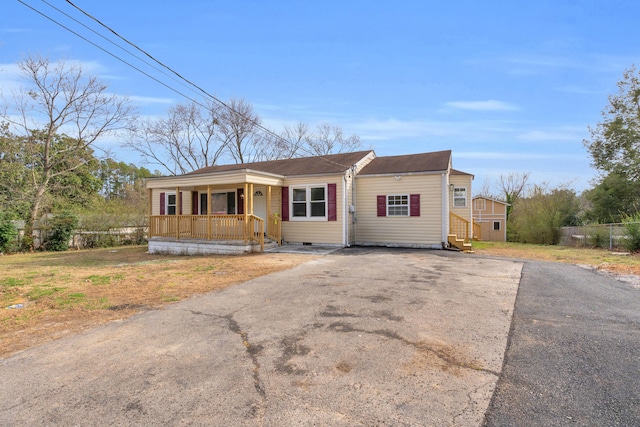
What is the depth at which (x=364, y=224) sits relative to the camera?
14.1 m

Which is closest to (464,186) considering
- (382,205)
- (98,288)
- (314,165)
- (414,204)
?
(414,204)

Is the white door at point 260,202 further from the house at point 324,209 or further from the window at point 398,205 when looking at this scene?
the window at point 398,205

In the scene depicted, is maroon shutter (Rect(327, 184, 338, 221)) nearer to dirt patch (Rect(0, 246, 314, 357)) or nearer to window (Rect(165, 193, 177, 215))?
dirt patch (Rect(0, 246, 314, 357))

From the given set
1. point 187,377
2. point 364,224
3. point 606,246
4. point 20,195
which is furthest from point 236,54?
point 606,246

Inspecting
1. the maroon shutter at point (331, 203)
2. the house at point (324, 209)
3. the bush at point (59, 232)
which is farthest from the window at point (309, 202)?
the bush at point (59, 232)

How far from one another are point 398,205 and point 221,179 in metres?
7.09

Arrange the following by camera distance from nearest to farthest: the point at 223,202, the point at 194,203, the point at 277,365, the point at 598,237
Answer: the point at 277,365, the point at 223,202, the point at 194,203, the point at 598,237

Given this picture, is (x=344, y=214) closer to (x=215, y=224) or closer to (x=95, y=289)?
(x=215, y=224)

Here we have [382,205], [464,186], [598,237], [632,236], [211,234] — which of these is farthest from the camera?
[464,186]

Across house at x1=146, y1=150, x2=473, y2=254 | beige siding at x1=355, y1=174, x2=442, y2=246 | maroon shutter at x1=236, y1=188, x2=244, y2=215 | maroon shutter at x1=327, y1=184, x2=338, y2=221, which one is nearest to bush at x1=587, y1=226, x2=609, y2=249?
house at x1=146, y1=150, x2=473, y2=254

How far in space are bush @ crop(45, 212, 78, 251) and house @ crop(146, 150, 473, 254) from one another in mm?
5756

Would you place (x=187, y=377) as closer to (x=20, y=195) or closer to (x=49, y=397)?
(x=49, y=397)

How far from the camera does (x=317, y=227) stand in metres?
13.4

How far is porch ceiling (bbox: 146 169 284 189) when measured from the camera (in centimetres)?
1163
